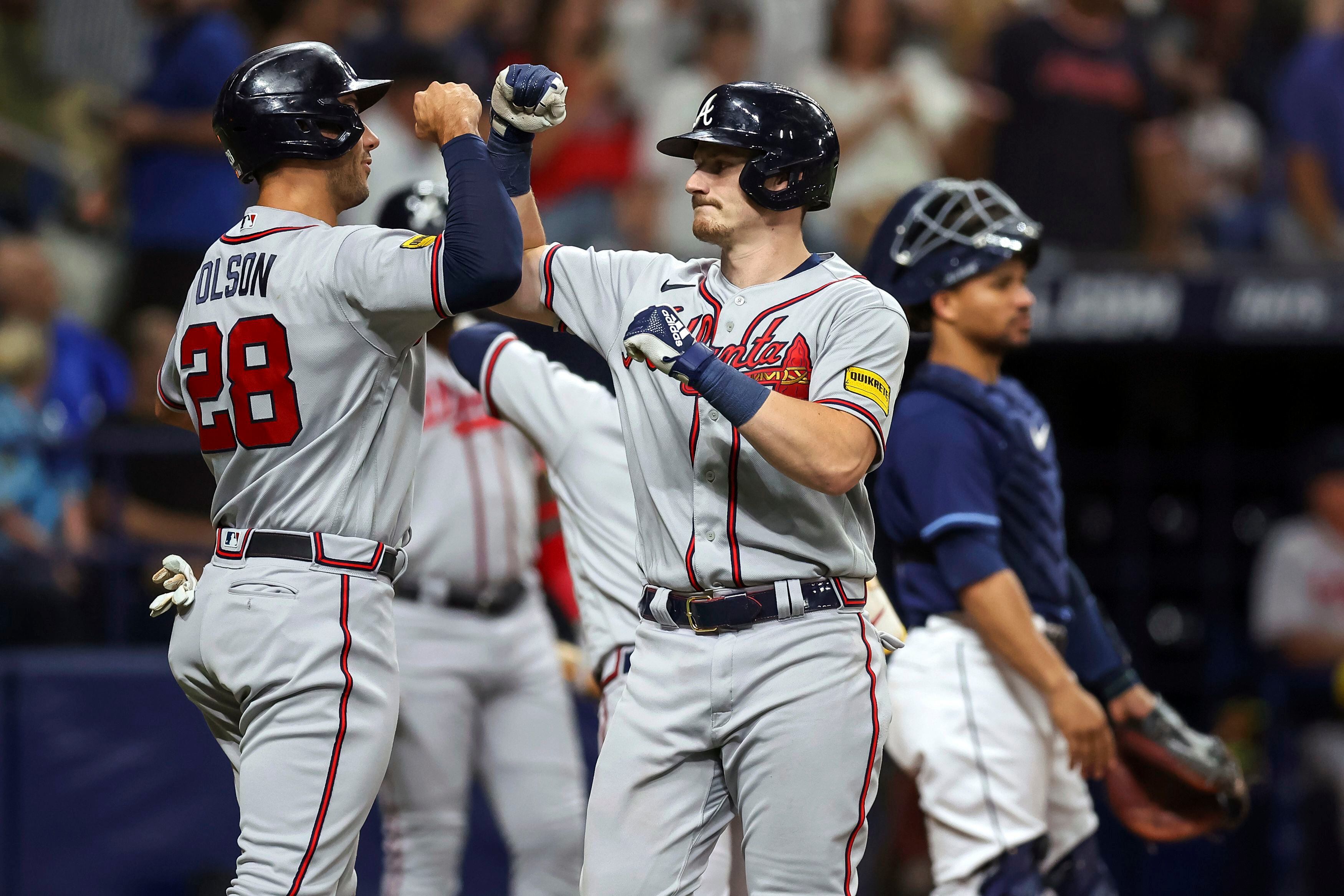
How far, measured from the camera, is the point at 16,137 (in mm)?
7148

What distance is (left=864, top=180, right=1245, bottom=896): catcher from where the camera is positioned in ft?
11.9

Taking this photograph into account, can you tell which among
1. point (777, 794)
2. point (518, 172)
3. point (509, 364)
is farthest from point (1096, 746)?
point (518, 172)

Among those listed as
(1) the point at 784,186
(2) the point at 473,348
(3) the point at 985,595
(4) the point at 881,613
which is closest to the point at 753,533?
(1) the point at 784,186

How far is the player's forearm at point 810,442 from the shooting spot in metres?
A: 2.62

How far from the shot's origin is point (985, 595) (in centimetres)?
362

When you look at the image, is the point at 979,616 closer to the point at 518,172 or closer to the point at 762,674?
the point at 762,674

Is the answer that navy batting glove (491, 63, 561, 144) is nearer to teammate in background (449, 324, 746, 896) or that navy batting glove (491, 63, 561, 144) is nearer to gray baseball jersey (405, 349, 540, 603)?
teammate in background (449, 324, 746, 896)

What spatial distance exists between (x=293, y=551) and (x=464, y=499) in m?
1.33

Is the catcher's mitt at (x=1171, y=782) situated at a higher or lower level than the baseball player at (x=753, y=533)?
lower

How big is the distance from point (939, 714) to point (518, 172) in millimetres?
1630

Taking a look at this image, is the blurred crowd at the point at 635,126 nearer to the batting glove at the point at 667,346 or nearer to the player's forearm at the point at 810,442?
the batting glove at the point at 667,346

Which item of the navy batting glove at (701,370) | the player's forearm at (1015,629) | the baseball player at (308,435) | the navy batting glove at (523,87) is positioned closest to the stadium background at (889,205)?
the player's forearm at (1015,629)

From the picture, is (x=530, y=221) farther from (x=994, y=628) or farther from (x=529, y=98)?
(x=994, y=628)

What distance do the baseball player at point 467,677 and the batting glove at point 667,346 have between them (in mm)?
1413
